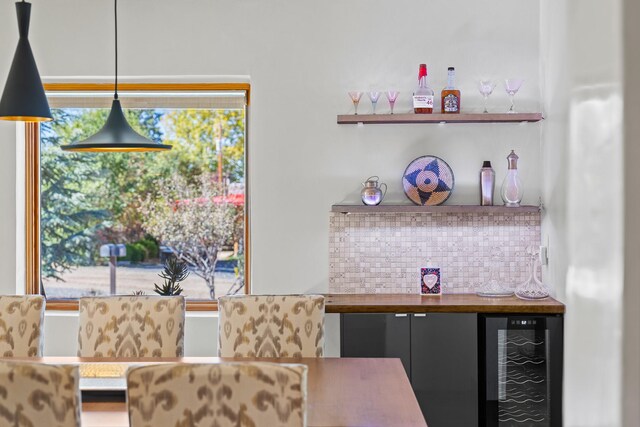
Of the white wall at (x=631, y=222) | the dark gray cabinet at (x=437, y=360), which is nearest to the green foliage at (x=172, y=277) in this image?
the dark gray cabinet at (x=437, y=360)

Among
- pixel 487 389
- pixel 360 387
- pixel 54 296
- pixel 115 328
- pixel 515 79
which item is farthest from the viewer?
pixel 54 296

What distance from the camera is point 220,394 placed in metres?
1.93

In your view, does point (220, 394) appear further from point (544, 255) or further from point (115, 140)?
point (544, 255)

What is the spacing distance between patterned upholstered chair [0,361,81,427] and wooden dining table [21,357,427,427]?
0.28 metres

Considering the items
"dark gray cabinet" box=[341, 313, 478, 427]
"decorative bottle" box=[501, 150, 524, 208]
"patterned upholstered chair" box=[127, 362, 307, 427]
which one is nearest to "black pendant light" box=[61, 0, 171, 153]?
"patterned upholstered chair" box=[127, 362, 307, 427]

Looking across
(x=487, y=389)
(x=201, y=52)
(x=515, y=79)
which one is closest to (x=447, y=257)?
(x=487, y=389)

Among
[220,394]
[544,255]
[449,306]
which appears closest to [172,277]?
[449,306]

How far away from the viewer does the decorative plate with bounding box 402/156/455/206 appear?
4.59 m

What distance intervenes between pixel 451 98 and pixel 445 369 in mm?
1575

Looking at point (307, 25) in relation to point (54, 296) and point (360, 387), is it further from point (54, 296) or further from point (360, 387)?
point (360, 387)

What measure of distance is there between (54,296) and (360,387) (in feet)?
9.69

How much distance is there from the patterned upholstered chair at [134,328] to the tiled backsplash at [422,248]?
1484mm

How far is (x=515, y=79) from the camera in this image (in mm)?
4668

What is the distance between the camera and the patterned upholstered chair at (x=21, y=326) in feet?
11.0
